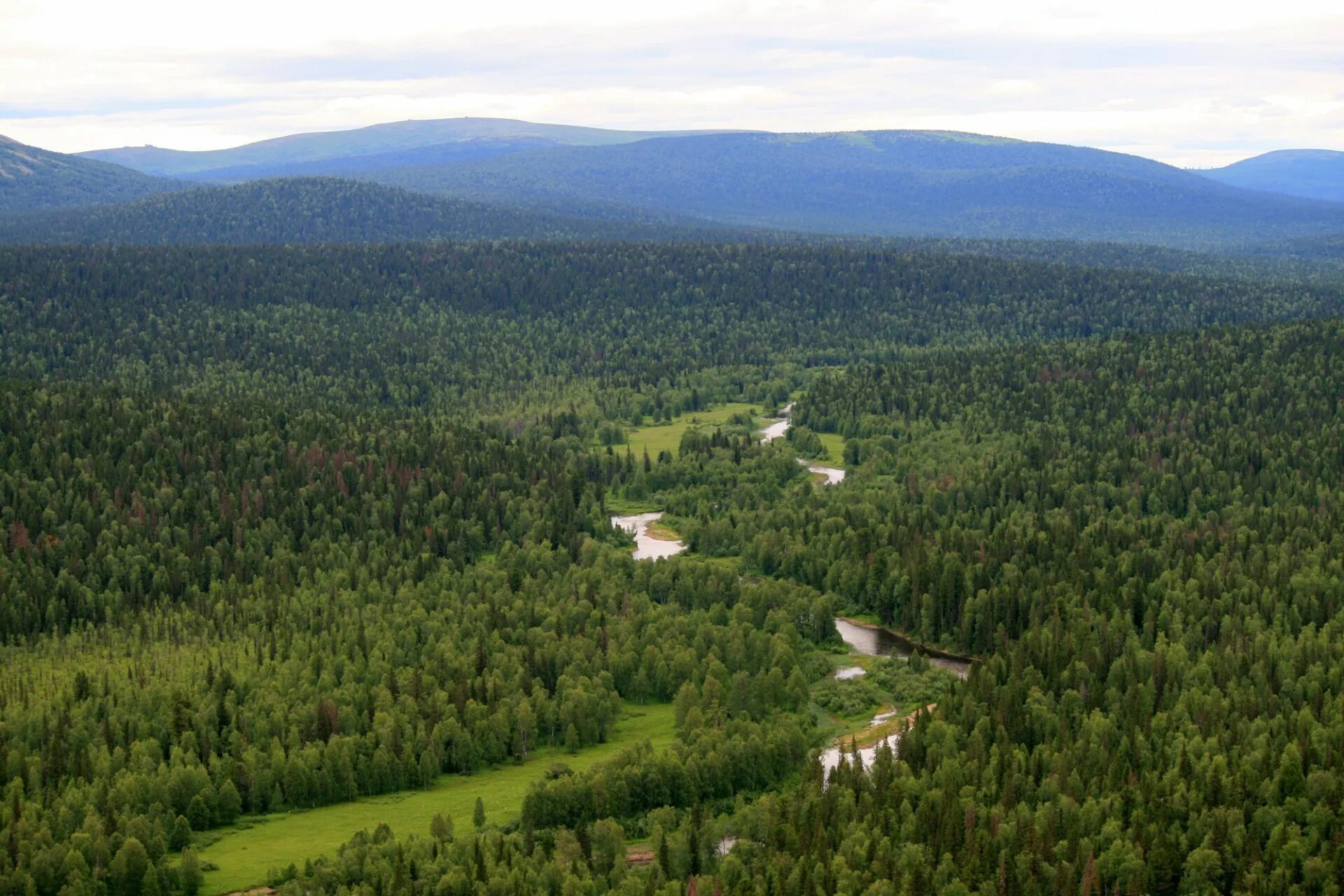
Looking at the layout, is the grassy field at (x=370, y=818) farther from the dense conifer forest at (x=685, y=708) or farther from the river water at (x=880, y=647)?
the river water at (x=880, y=647)

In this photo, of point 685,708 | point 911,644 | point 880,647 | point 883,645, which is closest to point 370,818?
point 685,708

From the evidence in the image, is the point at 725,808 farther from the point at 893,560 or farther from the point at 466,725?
the point at 893,560

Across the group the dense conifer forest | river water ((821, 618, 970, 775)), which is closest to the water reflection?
river water ((821, 618, 970, 775))

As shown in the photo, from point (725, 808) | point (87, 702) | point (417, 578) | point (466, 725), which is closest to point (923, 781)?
point (725, 808)

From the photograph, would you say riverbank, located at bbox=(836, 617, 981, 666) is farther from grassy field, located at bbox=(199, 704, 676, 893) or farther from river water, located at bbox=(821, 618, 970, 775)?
grassy field, located at bbox=(199, 704, 676, 893)

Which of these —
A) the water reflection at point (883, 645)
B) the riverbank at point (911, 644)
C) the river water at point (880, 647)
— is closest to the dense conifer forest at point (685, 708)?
the riverbank at point (911, 644)

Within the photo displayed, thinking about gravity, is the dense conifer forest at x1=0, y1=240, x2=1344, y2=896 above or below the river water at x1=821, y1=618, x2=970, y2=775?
above

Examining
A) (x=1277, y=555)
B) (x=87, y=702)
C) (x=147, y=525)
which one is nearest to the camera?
(x=87, y=702)

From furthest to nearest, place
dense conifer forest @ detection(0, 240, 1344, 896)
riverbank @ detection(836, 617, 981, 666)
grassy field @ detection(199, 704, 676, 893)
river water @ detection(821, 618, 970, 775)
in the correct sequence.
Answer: riverbank @ detection(836, 617, 981, 666), river water @ detection(821, 618, 970, 775), grassy field @ detection(199, 704, 676, 893), dense conifer forest @ detection(0, 240, 1344, 896)
